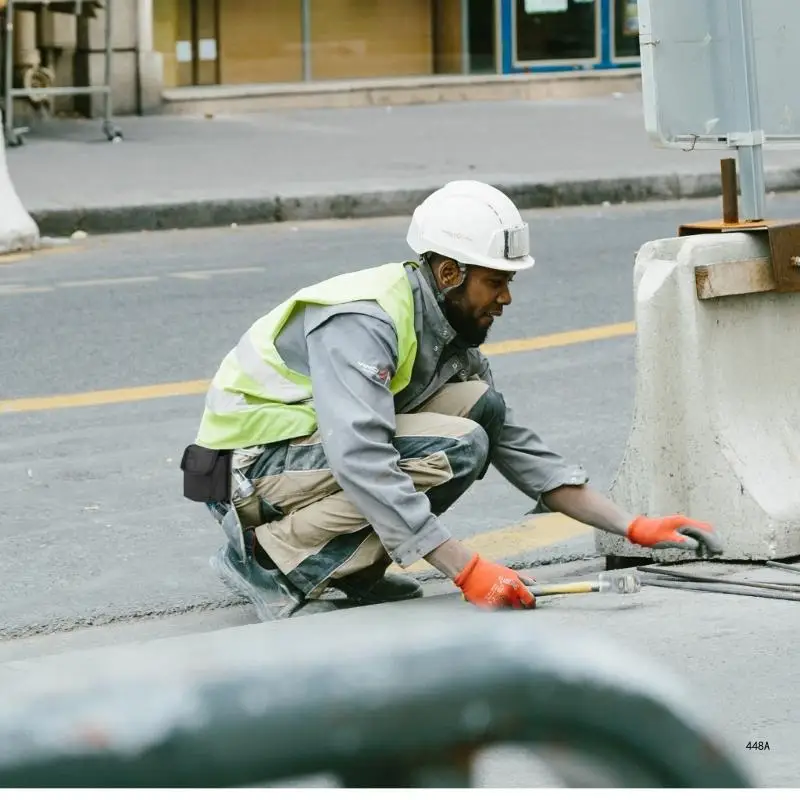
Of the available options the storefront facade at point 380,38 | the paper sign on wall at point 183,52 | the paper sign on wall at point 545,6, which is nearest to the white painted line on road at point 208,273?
the storefront facade at point 380,38

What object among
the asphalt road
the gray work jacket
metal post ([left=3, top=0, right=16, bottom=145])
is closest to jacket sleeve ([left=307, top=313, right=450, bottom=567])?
the gray work jacket

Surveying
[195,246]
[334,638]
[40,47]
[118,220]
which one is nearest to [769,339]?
[334,638]

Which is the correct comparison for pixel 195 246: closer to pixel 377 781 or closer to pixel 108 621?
pixel 108 621

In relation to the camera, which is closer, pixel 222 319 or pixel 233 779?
pixel 233 779

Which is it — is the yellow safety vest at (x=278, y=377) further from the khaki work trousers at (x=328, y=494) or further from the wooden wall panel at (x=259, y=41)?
the wooden wall panel at (x=259, y=41)

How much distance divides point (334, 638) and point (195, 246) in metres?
9.52

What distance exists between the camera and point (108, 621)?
4301mm

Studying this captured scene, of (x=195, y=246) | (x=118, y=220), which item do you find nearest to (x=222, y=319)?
(x=195, y=246)

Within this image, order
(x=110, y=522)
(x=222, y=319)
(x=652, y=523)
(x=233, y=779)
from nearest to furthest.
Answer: (x=233, y=779)
(x=652, y=523)
(x=110, y=522)
(x=222, y=319)

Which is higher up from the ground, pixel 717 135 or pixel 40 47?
pixel 40 47

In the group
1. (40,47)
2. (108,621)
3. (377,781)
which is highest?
(40,47)

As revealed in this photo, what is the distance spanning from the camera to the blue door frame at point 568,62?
59.1ft

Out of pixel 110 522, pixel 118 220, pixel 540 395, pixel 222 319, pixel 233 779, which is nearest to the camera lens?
pixel 233 779

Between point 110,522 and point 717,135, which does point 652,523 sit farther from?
point 110,522
